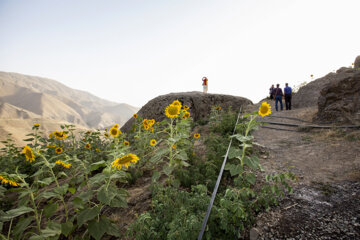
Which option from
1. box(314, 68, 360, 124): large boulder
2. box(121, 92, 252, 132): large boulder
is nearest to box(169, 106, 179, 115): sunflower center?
box(121, 92, 252, 132): large boulder

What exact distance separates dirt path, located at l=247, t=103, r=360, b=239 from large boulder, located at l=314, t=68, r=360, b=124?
1521mm

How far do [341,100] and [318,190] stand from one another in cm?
575

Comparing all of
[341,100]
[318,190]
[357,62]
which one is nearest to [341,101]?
[341,100]

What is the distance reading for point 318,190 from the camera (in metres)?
2.43

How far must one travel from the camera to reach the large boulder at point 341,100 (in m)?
5.75

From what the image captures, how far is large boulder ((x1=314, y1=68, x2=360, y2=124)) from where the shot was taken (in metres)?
5.75

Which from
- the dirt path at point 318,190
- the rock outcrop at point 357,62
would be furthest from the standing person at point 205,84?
the rock outcrop at point 357,62

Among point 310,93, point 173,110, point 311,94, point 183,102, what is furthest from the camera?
point 310,93

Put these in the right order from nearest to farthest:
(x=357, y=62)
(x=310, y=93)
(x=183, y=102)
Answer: (x=183, y=102) < (x=310, y=93) < (x=357, y=62)

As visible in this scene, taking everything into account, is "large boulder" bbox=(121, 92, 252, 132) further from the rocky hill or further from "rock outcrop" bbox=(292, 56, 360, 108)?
"rock outcrop" bbox=(292, 56, 360, 108)

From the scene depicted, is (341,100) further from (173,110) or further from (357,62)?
(357,62)

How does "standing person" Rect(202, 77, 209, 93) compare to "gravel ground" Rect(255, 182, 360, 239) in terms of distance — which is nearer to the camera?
"gravel ground" Rect(255, 182, 360, 239)

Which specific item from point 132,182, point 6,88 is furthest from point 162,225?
point 6,88

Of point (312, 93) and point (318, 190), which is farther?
point (312, 93)
